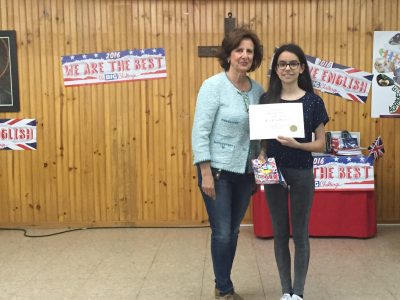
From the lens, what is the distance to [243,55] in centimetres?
240

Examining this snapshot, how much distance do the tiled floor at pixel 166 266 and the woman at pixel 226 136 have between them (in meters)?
0.58

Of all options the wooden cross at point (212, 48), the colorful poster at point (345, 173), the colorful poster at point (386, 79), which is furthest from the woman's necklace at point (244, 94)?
the colorful poster at point (386, 79)

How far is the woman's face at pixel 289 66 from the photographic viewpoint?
229 centimetres

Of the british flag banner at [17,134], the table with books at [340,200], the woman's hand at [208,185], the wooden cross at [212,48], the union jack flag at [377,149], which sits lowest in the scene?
the table with books at [340,200]

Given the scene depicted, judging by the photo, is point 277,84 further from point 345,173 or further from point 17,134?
point 17,134

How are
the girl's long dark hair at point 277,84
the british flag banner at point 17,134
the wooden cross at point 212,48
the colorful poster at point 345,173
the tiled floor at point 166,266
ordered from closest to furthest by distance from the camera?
the girl's long dark hair at point 277,84
the tiled floor at point 166,266
the colorful poster at point 345,173
the wooden cross at point 212,48
the british flag banner at point 17,134

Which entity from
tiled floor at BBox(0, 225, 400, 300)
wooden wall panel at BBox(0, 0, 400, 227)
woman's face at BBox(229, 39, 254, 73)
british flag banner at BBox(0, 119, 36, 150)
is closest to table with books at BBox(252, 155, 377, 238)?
tiled floor at BBox(0, 225, 400, 300)

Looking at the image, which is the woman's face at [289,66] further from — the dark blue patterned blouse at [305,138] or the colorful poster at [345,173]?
the colorful poster at [345,173]

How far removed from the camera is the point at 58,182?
4348mm

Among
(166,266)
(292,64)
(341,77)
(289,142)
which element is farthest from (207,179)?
(341,77)

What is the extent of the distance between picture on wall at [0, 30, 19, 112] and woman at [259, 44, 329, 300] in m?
2.81

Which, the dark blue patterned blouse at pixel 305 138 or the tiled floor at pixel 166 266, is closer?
the dark blue patterned blouse at pixel 305 138

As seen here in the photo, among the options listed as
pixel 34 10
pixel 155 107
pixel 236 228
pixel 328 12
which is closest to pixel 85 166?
pixel 155 107

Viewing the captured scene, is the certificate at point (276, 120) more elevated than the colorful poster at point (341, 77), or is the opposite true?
the colorful poster at point (341, 77)
